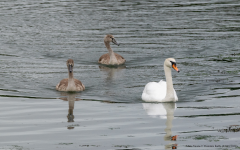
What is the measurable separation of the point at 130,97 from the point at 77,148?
20.8 feet

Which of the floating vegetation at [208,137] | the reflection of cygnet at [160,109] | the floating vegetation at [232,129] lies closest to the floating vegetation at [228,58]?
the reflection of cygnet at [160,109]

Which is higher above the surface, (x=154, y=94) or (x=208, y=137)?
(x=154, y=94)

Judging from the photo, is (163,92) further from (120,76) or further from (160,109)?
(120,76)

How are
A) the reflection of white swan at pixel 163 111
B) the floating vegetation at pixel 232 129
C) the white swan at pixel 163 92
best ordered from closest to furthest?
1. the floating vegetation at pixel 232 129
2. the reflection of white swan at pixel 163 111
3. the white swan at pixel 163 92

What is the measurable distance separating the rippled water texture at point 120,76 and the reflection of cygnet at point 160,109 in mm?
29

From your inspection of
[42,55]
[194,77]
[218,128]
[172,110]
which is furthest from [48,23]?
[218,128]

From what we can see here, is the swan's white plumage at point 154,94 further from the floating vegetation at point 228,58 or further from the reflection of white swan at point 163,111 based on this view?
the floating vegetation at point 228,58

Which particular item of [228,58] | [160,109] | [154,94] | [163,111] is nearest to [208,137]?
[163,111]

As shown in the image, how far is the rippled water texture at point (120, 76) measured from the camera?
1217cm

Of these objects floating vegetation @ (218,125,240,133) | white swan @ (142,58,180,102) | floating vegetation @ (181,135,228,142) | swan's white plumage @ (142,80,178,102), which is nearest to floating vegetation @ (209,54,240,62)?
white swan @ (142,58,180,102)

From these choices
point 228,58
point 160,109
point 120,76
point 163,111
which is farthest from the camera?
point 228,58

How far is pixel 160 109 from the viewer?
608 inches

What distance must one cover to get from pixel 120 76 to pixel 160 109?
6209mm

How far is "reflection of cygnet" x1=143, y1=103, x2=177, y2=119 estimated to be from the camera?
570 inches
